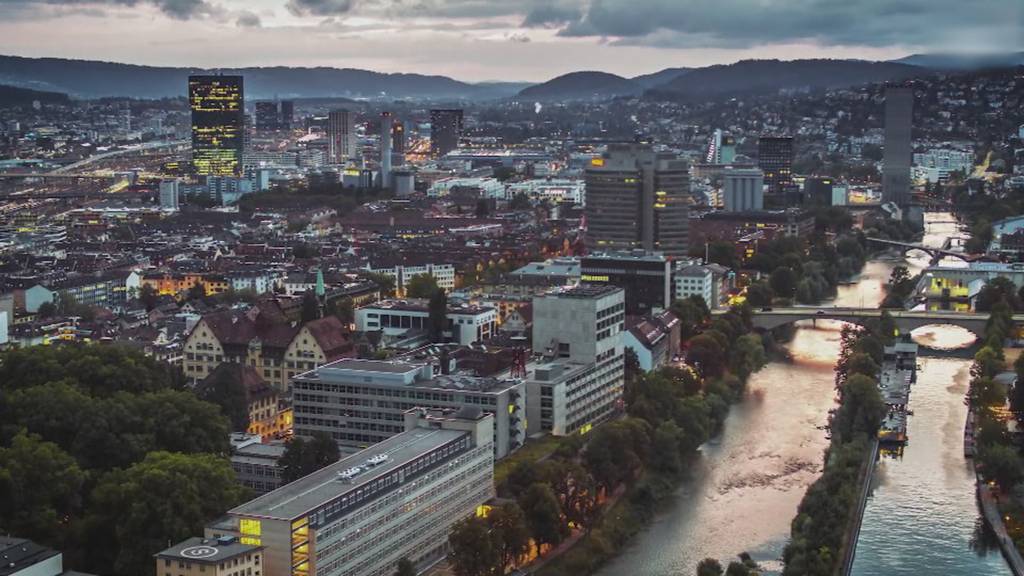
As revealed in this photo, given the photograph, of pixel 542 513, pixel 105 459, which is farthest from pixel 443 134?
pixel 542 513

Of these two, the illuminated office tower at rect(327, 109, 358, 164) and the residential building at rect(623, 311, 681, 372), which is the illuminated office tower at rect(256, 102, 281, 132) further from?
the residential building at rect(623, 311, 681, 372)

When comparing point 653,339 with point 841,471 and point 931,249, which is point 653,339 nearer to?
point 841,471

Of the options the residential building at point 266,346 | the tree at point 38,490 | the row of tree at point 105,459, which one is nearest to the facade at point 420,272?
the residential building at point 266,346

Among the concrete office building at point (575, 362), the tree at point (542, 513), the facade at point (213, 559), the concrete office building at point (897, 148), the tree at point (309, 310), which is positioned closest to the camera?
the facade at point (213, 559)

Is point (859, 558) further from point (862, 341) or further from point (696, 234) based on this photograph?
point (696, 234)

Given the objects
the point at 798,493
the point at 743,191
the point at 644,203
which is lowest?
the point at 798,493

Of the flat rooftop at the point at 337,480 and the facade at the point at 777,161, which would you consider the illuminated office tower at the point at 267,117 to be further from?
the flat rooftop at the point at 337,480
